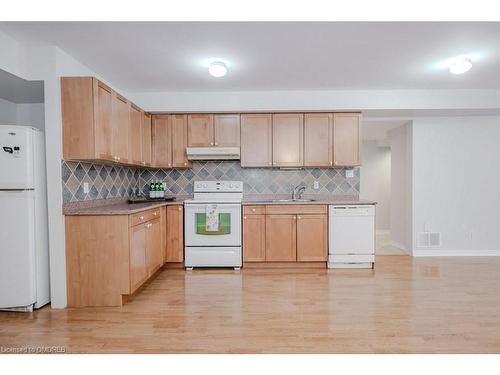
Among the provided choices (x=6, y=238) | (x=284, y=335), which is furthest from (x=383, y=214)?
(x=6, y=238)

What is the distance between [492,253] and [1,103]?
268 inches

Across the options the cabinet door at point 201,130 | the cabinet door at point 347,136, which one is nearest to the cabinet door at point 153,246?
the cabinet door at point 201,130

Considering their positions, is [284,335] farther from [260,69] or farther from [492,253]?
[492,253]

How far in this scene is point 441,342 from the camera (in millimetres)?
2121

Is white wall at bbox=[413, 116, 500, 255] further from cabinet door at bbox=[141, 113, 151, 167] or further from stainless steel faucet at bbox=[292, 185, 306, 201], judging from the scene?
cabinet door at bbox=[141, 113, 151, 167]

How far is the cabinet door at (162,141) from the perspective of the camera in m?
4.32

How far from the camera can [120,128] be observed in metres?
3.31

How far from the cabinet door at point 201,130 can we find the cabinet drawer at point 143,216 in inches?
44.3

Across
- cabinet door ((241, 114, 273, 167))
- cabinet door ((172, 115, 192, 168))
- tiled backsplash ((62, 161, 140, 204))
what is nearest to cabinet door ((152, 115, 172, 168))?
cabinet door ((172, 115, 192, 168))

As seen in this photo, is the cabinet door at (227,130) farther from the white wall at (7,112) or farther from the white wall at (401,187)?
the white wall at (401,187)

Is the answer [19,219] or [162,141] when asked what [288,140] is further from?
[19,219]

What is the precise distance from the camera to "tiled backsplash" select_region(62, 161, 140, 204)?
291 centimetres

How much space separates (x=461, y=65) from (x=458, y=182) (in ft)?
7.40

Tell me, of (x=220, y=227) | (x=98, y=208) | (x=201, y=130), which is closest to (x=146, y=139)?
(x=201, y=130)
